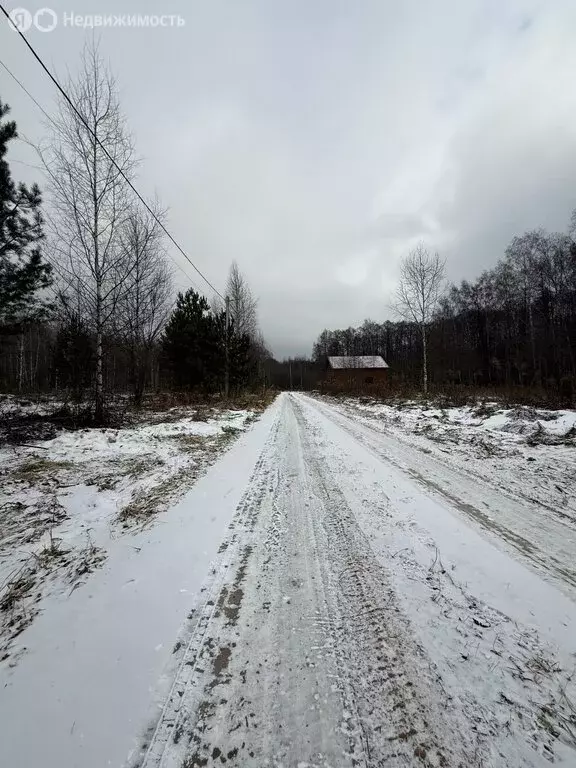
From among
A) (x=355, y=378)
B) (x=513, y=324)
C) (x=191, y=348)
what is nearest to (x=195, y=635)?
(x=191, y=348)

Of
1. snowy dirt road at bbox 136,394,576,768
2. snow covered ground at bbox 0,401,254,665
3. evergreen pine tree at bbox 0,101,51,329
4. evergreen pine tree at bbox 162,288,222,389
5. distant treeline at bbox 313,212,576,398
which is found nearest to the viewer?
snowy dirt road at bbox 136,394,576,768

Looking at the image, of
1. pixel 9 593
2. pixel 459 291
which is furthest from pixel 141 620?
pixel 459 291

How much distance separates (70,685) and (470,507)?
4.21 metres

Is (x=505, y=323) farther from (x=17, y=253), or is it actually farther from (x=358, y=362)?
(x=17, y=253)

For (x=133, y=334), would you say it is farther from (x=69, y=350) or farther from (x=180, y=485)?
(x=180, y=485)

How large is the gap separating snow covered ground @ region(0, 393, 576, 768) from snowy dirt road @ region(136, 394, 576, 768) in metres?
0.01

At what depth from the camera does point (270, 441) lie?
8.90 m

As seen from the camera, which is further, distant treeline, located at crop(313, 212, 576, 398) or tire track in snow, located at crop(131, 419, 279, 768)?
distant treeline, located at crop(313, 212, 576, 398)

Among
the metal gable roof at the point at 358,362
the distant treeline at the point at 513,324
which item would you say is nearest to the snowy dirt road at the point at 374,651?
the distant treeline at the point at 513,324

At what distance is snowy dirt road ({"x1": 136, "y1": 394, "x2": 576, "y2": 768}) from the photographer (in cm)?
149

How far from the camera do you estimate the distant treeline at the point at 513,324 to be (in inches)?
1287

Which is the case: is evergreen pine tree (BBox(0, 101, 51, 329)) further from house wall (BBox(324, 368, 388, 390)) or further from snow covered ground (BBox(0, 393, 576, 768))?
house wall (BBox(324, 368, 388, 390))

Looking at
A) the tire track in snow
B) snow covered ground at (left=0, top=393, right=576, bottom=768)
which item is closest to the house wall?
snow covered ground at (left=0, top=393, right=576, bottom=768)

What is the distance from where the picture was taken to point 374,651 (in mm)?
Answer: 2021
